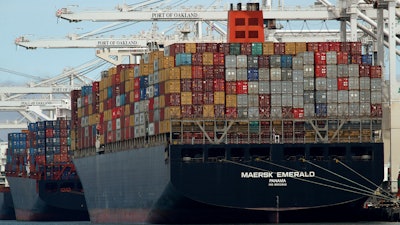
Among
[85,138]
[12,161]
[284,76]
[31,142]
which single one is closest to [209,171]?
[284,76]

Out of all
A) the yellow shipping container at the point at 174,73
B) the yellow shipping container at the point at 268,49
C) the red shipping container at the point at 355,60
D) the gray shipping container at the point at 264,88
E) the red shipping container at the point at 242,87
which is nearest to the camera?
the red shipping container at the point at 242,87

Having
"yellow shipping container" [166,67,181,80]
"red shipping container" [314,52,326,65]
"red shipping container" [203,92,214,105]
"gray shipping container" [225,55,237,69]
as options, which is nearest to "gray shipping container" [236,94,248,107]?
"red shipping container" [203,92,214,105]

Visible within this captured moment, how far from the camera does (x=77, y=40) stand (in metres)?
100

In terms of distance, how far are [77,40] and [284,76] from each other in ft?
94.8

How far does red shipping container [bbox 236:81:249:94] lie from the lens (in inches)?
2936

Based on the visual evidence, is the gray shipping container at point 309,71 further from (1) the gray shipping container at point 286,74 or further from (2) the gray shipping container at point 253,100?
(2) the gray shipping container at point 253,100

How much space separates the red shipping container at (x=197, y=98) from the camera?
244ft

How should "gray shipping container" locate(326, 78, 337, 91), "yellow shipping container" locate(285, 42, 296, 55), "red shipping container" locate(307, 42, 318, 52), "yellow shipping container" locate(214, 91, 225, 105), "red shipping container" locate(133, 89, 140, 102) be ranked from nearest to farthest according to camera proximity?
"yellow shipping container" locate(214, 91, 225, 105), "gray shipping container" locate(326, 78, 337, 91), "yellow shipping container" locate(285, 42, 296, 55), "red shipping container" locate(307, 42, 318, 52), "red shipping container" locate(133, 89, 140, 102)

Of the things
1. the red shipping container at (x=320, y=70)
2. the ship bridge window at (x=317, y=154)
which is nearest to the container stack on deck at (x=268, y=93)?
the red shipping container at (x=320, y=70)

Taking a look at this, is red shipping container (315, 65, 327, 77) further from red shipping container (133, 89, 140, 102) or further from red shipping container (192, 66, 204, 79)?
red shipping container (133, 89, 140, 102)

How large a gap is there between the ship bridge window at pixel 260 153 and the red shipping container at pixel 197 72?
4.93 m

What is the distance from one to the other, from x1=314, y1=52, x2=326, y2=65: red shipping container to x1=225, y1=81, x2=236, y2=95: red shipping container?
15.6 feet

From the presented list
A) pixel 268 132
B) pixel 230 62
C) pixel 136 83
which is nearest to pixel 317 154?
pixel 268 132

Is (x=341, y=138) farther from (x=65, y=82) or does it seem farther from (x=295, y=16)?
(x=65, y=82)
